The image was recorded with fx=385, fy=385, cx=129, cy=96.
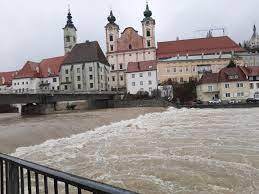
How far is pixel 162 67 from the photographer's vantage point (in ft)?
314

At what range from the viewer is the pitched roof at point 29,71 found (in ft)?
338

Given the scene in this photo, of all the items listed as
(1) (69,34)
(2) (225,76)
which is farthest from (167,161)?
(1) (69,34)

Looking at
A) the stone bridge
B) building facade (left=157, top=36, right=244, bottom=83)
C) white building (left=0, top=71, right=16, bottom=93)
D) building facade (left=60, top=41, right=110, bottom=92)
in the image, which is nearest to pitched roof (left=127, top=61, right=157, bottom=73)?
building facade (left=157, top=36, right=244, bottom=83)

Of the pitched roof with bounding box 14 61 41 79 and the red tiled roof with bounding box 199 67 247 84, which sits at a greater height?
the pitched roof with bounding box 14 61 41 79

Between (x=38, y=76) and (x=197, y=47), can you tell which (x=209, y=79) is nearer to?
(x=197, y=47)

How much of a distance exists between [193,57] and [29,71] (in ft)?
143

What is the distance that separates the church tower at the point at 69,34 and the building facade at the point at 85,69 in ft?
53.7

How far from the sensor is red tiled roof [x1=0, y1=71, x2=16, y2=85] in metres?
111

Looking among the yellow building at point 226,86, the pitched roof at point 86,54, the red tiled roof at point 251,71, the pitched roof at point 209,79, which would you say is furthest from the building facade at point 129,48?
the red tiled roof at point 251,71

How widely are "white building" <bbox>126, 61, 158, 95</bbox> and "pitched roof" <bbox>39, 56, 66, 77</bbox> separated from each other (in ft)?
69.1

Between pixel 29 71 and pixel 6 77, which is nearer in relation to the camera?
pixel 29 71

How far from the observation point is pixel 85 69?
9650 centimetres

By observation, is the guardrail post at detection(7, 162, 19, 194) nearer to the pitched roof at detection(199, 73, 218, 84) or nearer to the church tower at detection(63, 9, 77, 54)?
the pitched roof at detection(199, 73, 218, 84)

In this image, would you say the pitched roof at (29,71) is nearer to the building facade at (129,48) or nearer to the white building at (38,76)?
the white building at (38,76)
